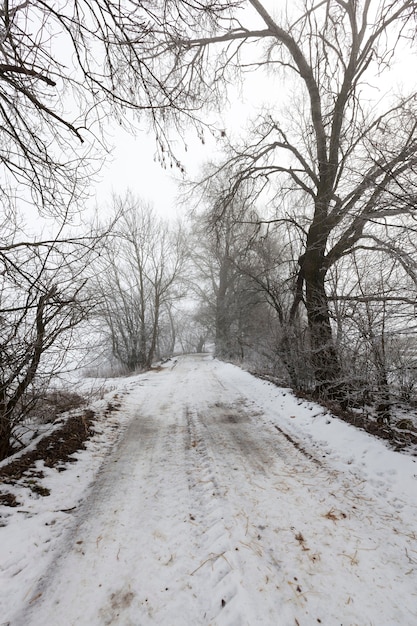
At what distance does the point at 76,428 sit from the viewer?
4758mm

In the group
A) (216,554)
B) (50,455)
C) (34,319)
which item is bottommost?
(216,554)

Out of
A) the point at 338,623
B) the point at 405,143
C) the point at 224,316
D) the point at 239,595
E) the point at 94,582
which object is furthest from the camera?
→ the point at 224,316

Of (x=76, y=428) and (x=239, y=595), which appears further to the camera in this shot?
(x=76, y=428)

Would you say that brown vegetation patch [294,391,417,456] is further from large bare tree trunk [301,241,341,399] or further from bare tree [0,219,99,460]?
bare tree [0,219,99,460]

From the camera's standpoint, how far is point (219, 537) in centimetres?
239

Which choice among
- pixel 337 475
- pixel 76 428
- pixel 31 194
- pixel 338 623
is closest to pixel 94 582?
pixel 338 623

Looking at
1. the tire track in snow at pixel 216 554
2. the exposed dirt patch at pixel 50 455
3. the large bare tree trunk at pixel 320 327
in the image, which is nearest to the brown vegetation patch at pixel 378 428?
the large bare tree trunk at pixel 320 327

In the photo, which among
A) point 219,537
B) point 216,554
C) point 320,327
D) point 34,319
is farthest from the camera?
point 320,327

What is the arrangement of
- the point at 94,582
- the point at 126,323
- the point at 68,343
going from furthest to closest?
the point at 126,323, the point at 68,343, the point at 94,582

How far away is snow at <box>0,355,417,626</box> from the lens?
1815mm

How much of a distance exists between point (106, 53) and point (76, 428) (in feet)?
15.9

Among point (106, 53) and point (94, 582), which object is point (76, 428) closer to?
point (94, 582)

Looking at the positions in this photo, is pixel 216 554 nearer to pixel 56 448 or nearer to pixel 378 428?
pixel 56 448

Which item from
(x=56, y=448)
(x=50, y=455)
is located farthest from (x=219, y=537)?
(x=56, y=448)
